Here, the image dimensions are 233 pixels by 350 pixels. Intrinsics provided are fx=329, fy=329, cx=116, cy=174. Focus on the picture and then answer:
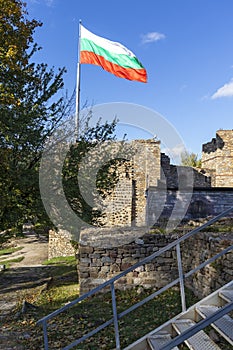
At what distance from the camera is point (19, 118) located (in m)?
8.50

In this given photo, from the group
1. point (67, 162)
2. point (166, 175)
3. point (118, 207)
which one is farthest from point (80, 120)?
point (166, 175)

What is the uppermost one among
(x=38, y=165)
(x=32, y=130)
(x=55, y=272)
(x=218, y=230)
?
(x=32, y=130)

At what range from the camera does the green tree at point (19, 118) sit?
809 cm

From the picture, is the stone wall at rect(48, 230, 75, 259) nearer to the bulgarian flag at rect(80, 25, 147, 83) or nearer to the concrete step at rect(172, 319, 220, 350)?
the bulgarian flag at rect(80, 25, 147, 83)

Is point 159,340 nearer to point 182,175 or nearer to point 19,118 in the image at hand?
point 19,118

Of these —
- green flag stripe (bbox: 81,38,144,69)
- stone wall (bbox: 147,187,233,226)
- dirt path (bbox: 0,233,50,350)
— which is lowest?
dirt path (bbox: 0,233,50,350)

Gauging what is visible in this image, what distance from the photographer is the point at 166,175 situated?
57.7ft

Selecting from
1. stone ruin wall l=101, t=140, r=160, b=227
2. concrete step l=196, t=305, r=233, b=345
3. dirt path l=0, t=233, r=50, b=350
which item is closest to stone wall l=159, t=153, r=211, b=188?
stone ruin wall l=101, t=140, r=160, b=227

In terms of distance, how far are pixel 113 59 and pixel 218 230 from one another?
7.42m

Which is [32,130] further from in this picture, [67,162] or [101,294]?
[101,294]

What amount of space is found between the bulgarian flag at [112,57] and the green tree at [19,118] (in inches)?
107

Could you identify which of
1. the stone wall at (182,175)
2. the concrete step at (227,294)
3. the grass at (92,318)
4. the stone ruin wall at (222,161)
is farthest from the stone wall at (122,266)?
the stone ruin wall at (222,161)

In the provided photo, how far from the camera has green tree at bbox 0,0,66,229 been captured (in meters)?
8.09

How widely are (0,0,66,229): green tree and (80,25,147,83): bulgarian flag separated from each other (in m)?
2.72
